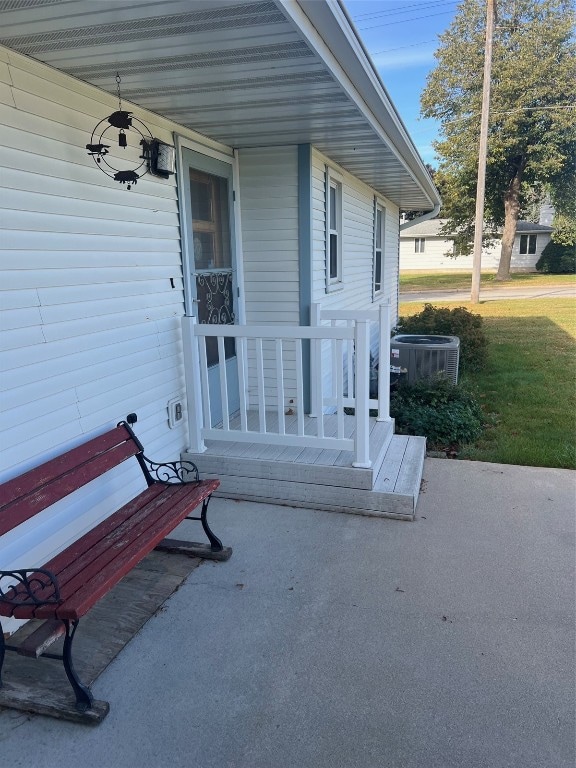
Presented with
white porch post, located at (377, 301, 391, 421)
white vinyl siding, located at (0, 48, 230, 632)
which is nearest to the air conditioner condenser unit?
white porch post, located at (377, 301, 391, 421)

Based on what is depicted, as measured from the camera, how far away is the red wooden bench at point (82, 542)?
201cm

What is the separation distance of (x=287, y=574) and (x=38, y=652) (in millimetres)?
1406

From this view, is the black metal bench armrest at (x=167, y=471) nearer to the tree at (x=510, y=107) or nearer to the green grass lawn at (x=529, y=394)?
the green grass lawn at (x=529, y=394)

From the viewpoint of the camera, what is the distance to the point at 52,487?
2521 millimetres

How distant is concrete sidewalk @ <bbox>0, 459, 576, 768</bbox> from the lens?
196cm

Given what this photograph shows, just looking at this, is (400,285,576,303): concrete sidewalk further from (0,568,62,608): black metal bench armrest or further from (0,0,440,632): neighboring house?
(0,568,62,608): black metal bench armrest

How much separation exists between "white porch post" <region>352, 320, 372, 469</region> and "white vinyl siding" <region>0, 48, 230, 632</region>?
1336mm

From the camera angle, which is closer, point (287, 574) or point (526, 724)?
point (526, 724)

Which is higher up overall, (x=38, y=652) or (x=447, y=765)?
(x=38, y=652)

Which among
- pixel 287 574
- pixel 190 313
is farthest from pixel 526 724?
pixel 190 313

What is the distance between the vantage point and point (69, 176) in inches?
112

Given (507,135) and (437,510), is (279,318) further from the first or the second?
(507,135)

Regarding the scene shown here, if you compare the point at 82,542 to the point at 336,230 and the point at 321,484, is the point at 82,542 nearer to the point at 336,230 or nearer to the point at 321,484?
the point at 321,484

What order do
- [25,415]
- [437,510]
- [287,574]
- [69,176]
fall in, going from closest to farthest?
[25,415], [69,176], [287,574], [437,510]
